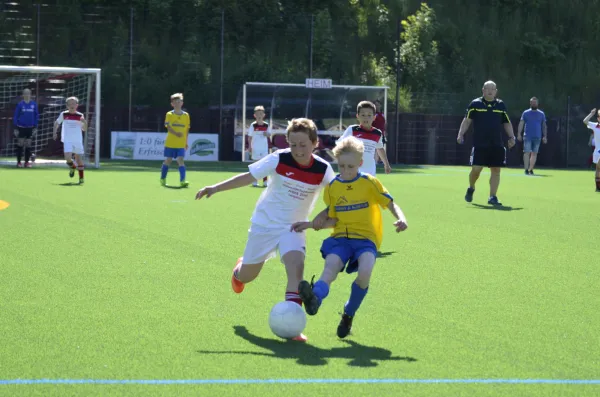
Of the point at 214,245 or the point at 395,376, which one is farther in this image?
the point at 214,245

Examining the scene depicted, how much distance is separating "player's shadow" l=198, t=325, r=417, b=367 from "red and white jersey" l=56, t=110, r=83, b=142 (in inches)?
622

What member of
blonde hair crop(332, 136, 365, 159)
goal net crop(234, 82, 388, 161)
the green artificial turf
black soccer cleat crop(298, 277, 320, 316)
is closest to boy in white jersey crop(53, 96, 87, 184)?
the green artificial turf

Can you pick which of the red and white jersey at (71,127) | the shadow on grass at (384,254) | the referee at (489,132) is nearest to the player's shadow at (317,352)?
the shadow on grass at (384,254)

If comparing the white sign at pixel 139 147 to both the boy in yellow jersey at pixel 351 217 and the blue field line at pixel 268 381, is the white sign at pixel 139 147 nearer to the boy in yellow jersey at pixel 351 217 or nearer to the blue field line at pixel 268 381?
the boy in yellow jersey at pixel 351 217

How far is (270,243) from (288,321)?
0.94 meters

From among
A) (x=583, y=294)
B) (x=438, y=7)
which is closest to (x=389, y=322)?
(x=583, y=294)

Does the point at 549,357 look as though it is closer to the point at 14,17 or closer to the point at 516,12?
the point at 14,17

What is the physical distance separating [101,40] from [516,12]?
18511mm

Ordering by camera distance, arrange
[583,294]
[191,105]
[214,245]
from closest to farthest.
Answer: [583,294] < [214,245] < [191,105]

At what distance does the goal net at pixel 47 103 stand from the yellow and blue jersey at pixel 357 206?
22.7m

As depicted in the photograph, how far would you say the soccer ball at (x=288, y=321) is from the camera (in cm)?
618

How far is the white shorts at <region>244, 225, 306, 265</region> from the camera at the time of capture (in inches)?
269

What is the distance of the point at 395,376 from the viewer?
5.41 meters

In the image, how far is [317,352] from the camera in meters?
5.99
